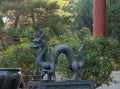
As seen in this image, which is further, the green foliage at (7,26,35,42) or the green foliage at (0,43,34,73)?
the green foliage at (7,26,35,42)

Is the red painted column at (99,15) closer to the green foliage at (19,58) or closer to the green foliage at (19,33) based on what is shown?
the green foliage at (19,33)

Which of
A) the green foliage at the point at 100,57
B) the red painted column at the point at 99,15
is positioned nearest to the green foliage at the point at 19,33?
the red painted column at the point at 99,15

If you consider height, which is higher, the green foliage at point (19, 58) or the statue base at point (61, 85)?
the statue base at point (61, 85)

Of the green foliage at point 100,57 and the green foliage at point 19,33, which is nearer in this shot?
the green foliage at point 100,57

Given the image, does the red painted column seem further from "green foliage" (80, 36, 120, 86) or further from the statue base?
the statue base

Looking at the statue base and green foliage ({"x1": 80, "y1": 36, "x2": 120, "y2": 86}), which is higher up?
the statue base

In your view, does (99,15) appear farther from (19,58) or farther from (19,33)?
(19,58)

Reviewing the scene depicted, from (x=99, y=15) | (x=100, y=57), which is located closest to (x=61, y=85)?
(x=100, y=57)

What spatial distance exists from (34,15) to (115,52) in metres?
7.94

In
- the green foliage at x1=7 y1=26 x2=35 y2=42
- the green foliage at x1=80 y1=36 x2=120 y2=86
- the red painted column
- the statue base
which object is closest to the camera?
the statue base

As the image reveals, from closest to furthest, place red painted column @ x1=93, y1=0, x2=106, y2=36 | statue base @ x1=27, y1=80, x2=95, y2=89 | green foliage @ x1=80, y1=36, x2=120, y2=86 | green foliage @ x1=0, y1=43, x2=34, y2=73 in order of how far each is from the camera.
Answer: statue base @ x1=27, y1=80, x2=95, y2=89, green foliage @ x1=80, y1=36, x2=120, y2=86, green foliage @ x1=0, y1=43, x2=34, y2=73, red painted column @ x1=93, y1=0, x2=106, y2=36

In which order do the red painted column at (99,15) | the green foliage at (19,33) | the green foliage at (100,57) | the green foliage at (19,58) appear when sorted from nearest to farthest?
the green foliage at (100,57) → the green foliage at (19,58) → the green foliage at (19,33) → the red painted column at (99,15)

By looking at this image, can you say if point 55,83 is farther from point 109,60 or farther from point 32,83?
point 109,60

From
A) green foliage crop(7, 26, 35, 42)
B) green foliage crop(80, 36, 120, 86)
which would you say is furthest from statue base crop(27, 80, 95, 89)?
green foliage crop(7, 26, 35, 42)
